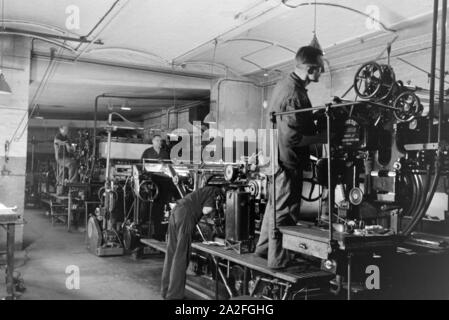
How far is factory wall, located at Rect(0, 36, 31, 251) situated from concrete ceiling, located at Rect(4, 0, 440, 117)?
0.52 meters

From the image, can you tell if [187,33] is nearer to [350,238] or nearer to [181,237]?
[181,237]

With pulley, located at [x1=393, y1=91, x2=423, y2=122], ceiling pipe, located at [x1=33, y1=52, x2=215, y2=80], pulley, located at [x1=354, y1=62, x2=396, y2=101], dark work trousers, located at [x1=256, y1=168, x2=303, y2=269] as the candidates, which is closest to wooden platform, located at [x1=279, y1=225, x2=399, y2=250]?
dark work trousers, located at [x1=256, y1=168, x2=303, y2=269]

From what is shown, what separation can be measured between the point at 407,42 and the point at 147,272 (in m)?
5.56

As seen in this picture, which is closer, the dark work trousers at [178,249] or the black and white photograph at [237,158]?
the black and white photograph at [237,158]

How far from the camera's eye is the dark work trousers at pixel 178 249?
4.59 metres

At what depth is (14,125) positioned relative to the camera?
7070 mm

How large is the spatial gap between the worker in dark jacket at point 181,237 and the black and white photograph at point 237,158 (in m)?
0.02

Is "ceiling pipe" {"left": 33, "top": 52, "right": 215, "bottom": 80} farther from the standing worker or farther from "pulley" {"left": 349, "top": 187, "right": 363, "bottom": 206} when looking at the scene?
"pulley" {"left": 349, "top": 187, "right": 363, "bottom": 206}

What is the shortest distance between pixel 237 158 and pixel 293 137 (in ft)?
19.0

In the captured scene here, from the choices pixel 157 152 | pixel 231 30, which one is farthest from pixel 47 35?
pixel 231 30

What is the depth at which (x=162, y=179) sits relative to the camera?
706 cm

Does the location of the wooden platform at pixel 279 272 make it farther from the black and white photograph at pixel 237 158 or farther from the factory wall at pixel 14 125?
the factory wall at pixel 14 125

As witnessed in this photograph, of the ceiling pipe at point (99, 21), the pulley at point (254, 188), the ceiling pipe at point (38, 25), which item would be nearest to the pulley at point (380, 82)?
the pulley at point (254, 188)
